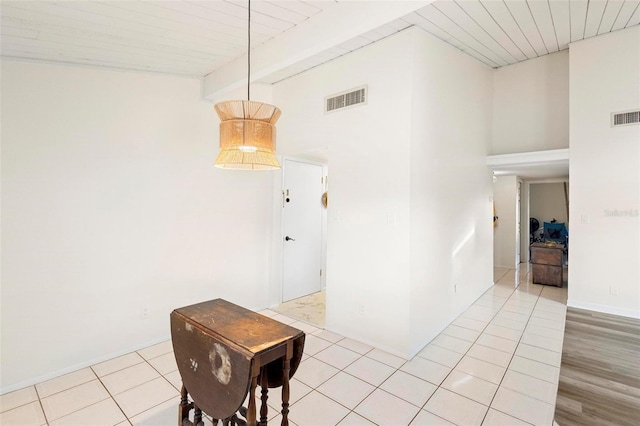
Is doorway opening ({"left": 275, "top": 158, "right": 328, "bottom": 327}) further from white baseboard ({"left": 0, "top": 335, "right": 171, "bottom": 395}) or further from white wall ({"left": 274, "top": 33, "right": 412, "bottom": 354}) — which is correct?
white baseboard ({"left": 0, "top": 335, "right": 171, "bottom": 395})

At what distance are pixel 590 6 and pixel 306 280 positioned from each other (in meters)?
4.58

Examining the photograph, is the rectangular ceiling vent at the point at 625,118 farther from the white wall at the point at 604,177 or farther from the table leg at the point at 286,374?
the table leg at the point at 286,374

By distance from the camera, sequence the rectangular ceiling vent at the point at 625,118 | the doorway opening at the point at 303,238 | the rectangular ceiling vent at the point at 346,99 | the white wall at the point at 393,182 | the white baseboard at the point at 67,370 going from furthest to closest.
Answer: the doorway opening at the point at 303,238, the rectangular ceiling vent at the point at 625,118, the rectangular ceiling vent at the point at 346,99, the white wall at the point at 393,182, the white baseboard at the point at 67,370

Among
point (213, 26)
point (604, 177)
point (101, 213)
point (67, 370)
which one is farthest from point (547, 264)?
point (67, 370)

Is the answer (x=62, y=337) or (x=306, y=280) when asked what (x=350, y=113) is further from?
(x=62, y=337)

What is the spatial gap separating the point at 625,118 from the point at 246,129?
4630mm

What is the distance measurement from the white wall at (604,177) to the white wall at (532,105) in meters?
0.50

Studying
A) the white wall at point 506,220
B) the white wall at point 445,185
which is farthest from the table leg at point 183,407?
the white wall at point 506,220

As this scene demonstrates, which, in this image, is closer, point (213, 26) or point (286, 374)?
point (286, 374)

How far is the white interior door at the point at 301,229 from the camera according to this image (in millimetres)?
4266

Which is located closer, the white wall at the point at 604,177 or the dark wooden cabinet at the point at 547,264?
the white wall at the point at 604,177

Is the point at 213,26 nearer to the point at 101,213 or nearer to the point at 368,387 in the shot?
the point at 101,213

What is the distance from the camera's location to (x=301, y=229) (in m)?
4.48

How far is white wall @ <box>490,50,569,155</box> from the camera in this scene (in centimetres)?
444
